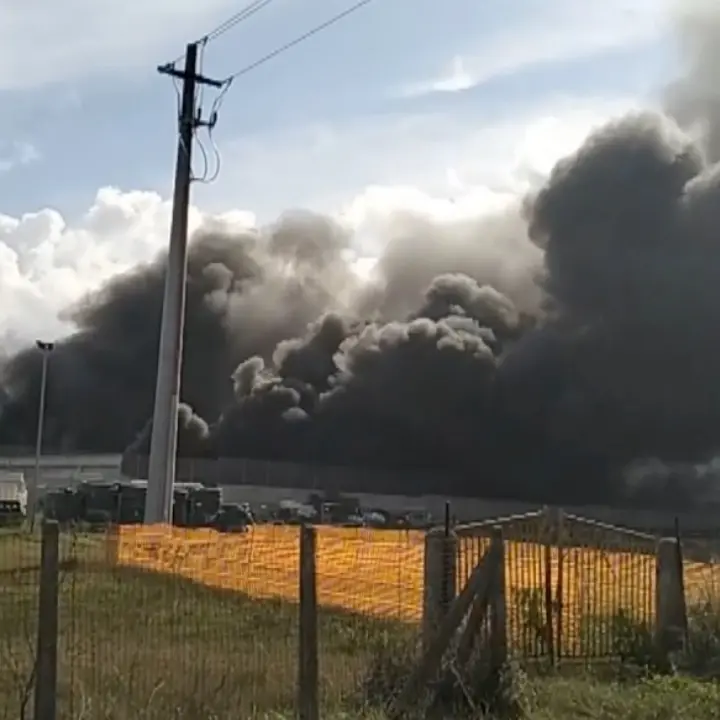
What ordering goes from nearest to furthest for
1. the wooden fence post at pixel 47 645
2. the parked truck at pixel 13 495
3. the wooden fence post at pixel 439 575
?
the wooden fence post at pixel 47 645, the wooden fence post at pixel 439 575, the parked truck at pixel 13 495

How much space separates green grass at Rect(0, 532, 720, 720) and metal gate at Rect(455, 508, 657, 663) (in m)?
0.66

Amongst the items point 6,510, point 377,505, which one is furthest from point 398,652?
point 377,505

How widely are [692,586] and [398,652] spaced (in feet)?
17.5

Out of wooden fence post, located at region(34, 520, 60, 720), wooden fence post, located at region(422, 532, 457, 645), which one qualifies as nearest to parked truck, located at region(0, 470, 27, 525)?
wooden fence post, located at region(422, 532, 457, 645)

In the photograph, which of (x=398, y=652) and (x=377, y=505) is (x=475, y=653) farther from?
(x=377, y=505)

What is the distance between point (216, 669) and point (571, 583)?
4.22 meters

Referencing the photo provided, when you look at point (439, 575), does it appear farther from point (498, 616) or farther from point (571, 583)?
point (571, 583)

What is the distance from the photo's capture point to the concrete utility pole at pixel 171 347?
107ft

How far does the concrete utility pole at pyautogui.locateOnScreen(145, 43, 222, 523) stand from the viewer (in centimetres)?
3275

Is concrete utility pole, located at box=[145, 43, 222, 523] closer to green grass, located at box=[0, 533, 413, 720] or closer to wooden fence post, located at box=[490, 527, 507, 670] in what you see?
green grass, located at box=[0, 533, 413, 720]

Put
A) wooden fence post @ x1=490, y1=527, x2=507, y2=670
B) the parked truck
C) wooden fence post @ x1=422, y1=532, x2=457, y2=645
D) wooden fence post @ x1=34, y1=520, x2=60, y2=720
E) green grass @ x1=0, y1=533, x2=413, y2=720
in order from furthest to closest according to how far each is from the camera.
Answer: the parked truck < wooden fence post @ x1=422, y1=532, x2=457, y2=645 < wooden fence post @ x1=490, y1=527, x2=507, y2=670 < green grass @ x1=0, y1=533, x2=413, y2=720 < wooden fence post @ x1=34, y1=520, x2=60, y2=720

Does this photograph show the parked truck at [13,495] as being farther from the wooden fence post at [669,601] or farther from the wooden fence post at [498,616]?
the wooden fence post at [498,616]

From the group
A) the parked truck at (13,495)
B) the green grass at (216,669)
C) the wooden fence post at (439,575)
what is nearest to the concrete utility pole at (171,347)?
the parked truck at (13,495)

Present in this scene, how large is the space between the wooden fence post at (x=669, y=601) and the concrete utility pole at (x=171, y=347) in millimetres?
21949
